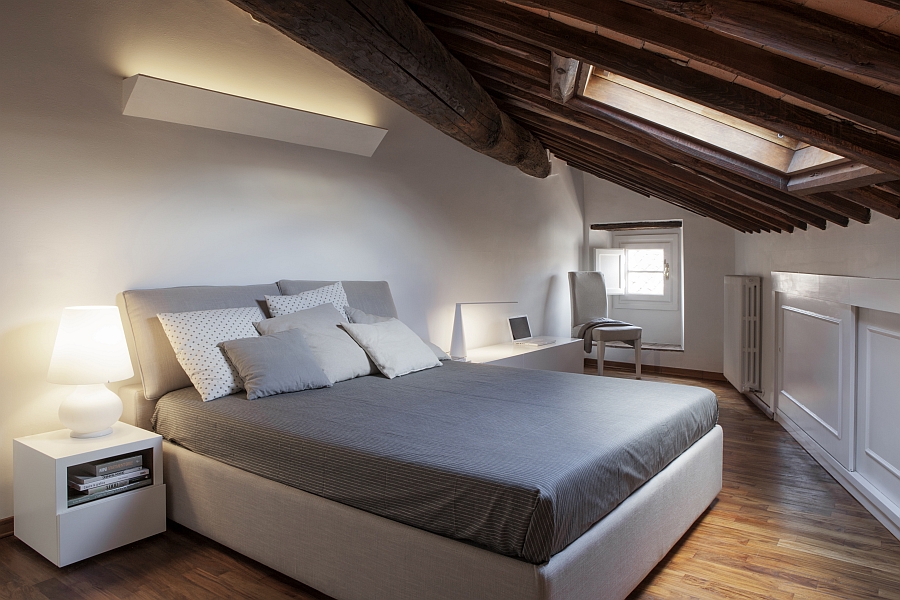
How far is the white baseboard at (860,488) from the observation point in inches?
106

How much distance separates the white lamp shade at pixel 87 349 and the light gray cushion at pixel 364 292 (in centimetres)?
114

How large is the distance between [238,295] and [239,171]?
2.44 ft

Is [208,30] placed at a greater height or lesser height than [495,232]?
A: greater

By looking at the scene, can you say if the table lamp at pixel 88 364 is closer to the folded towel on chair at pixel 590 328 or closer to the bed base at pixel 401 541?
the bed base at pixel 401 541

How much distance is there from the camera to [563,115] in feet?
10.8

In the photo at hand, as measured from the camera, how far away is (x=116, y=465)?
2627 millimetres

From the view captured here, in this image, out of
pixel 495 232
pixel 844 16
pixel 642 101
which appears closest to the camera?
pixel 844 16

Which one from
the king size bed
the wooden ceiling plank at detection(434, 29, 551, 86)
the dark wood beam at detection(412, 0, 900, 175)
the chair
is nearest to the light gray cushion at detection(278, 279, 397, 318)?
the king size bed

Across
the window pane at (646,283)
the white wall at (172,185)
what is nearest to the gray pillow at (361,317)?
the white wall at (172,185)

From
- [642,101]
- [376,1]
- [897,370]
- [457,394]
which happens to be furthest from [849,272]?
[376,1]

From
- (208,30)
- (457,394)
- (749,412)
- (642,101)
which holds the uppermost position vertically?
(208,30)

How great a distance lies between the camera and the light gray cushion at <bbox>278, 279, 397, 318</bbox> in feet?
12.2

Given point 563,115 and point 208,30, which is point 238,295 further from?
point 563,115

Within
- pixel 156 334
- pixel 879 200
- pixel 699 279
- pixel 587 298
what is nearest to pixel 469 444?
pixel 156 334
